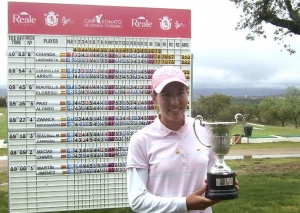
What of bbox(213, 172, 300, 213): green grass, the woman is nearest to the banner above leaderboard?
bbox(213, 172, 300, 213): green grass

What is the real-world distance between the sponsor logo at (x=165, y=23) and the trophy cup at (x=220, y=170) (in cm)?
338

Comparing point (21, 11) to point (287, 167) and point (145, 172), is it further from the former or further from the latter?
point (287, 167)

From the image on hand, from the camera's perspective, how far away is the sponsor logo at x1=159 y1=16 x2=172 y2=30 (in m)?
5.23

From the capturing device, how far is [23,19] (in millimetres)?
4844

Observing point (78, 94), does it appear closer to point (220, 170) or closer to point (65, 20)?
point (65, 20)

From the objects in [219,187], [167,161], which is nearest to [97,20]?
[167,161]

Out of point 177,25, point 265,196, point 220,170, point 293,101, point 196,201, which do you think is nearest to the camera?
point 196,201

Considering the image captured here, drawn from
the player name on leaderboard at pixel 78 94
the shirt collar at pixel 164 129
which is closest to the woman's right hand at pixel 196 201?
the shirt collar at pixel 164 129

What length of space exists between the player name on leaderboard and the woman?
3.17 metres

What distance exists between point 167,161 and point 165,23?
3635mm

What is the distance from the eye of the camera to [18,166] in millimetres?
4914

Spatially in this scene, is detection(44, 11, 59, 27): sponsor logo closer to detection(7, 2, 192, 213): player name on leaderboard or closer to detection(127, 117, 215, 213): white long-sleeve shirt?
detection(7, 2, 192, 213): player name on leaderboard

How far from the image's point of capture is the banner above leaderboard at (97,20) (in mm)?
4852

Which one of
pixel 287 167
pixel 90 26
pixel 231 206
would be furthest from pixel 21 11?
pixel 287 167
